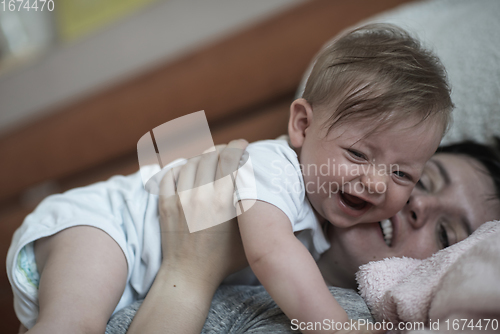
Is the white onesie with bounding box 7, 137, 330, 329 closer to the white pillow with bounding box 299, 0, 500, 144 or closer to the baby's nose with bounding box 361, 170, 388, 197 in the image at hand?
the baby's nose with bounding box 361, 170, 388, 197

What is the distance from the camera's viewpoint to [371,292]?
586 millimetres

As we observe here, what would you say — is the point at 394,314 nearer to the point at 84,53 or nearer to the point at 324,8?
the point at 324,8

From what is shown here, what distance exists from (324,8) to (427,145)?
2.87 feet

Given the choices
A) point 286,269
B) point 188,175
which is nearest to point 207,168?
point 188,175

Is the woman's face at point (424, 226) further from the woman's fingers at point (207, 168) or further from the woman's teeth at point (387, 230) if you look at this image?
the woman's fingers at point (207, 168)

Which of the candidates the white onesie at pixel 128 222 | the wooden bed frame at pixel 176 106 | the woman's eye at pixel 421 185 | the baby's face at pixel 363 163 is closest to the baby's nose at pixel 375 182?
the baby's face at pixel 363 163

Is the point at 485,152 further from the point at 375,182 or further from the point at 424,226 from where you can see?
the point at 375,182

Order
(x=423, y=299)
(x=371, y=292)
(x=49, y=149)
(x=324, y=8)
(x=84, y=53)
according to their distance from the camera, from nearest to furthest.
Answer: (x=423, y=299) < (x=371, y=292) < (x=324, y=8) < (x=49, y=149) < (x=84, y=53)

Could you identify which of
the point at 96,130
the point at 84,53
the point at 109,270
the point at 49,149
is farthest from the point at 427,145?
the point at 84,53

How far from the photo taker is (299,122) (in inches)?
24.5

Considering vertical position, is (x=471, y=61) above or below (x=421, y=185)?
above

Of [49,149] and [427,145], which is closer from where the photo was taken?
[427,145]

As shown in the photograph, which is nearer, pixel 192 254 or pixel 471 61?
pixel 192 254

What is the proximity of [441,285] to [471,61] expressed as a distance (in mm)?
643
